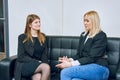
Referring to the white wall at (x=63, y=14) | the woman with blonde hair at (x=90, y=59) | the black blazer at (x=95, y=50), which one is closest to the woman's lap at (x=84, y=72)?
the woman with blonde hair at (x=90, y=59)

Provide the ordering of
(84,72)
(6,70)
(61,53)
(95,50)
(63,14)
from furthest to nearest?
1. (63,14)
2. (61,53)
3. (6,70)
4. (95,50)
5. (84,72)

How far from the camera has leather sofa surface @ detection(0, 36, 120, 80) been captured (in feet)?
10.8

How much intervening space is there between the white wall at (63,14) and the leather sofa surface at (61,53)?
31 cm

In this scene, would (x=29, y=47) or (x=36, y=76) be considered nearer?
(x=36, y=76)

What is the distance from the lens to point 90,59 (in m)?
3.16

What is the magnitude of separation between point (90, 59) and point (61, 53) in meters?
0.70

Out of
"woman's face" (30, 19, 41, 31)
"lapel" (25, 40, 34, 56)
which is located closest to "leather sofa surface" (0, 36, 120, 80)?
"lapel" (25, 40, 34, 56)

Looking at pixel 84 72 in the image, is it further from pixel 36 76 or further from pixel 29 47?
pixel 29 47

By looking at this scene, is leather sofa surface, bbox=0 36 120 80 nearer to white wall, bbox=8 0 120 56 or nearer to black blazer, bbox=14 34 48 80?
black blazer, bbox=14 34 48 80

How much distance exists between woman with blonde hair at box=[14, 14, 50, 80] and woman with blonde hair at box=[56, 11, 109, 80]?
0.32 m

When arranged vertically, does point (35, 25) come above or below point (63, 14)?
below

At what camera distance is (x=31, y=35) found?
3525mm

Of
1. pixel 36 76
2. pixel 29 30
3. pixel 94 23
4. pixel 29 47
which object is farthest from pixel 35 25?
pixel 94 23

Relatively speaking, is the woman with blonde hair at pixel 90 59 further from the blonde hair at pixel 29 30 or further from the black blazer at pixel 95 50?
the blonde hair at pixel 29 30
